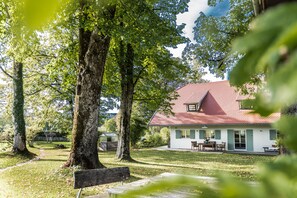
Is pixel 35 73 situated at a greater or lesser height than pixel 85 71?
greater

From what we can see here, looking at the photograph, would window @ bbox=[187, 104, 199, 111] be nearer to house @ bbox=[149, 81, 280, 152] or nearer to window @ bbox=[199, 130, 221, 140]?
house @ bbox=[149, 81, 280, 152]

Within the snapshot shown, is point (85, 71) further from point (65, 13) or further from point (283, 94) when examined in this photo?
point (283, 94)

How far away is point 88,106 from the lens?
36.9 ft

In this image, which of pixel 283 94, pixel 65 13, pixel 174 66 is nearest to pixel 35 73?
pixel 174 66

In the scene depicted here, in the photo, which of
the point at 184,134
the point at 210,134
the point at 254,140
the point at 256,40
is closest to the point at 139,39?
the point at 256,40

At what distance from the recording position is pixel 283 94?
0.68ft

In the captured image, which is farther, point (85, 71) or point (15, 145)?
point (15, 145)

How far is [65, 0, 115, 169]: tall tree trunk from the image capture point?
11.0 m

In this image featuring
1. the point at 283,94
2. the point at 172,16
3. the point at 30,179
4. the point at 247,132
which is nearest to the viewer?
the point at 283,94

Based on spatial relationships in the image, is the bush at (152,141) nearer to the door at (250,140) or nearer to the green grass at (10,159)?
the door at (250,140)

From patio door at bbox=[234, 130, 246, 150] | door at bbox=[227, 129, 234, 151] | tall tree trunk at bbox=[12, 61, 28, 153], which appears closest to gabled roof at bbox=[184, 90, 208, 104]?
door at bbox=[227, 129, 234, 151]

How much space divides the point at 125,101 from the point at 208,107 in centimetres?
1575

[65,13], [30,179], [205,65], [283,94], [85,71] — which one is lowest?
[30,179]

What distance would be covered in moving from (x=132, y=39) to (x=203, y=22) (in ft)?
15.0
